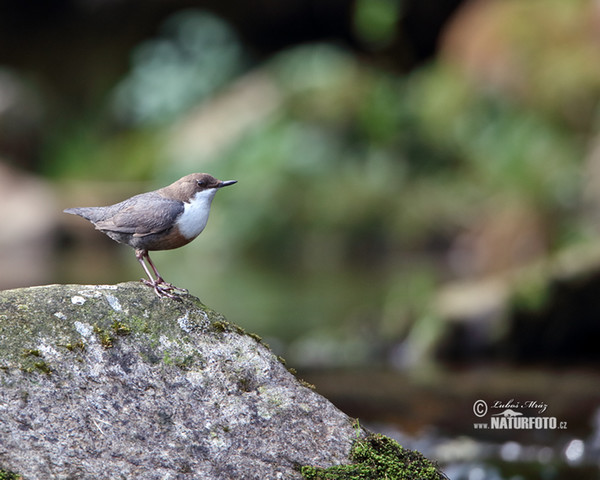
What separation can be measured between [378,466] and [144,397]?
0.85m

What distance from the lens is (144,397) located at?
288cm

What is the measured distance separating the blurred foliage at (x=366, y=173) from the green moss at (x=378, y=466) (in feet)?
27.5

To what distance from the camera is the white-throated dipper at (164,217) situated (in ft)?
12.1

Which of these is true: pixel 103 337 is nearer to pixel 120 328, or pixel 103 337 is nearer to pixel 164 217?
pixel 120 328

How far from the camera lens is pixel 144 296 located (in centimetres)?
326

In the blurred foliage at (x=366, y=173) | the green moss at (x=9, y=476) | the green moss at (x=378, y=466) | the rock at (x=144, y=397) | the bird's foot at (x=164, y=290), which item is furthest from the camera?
the blurred foliage at (x=366, y=173)

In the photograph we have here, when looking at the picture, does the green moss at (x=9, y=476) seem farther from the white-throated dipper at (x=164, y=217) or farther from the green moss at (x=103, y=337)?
the white-throated dipper at (x=164, y=217)

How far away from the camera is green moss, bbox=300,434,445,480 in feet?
9.10

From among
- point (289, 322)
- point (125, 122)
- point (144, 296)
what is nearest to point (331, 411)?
point (144, 296)

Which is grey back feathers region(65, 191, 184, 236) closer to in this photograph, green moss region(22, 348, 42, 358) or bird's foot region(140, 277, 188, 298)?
bird's foot region(140, 277, 188, 298)

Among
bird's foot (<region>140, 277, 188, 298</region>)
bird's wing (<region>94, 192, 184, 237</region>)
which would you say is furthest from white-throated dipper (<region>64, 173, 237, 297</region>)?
bird's foot (<region>140, 277, 188, 298</region>)

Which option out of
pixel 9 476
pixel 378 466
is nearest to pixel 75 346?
pixel 9 476

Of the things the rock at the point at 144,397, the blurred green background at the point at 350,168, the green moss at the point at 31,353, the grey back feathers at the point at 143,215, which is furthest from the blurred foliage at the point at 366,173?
the green moss at the point at 31,353

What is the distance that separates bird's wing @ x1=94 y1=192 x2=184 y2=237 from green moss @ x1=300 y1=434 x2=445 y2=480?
136cm
